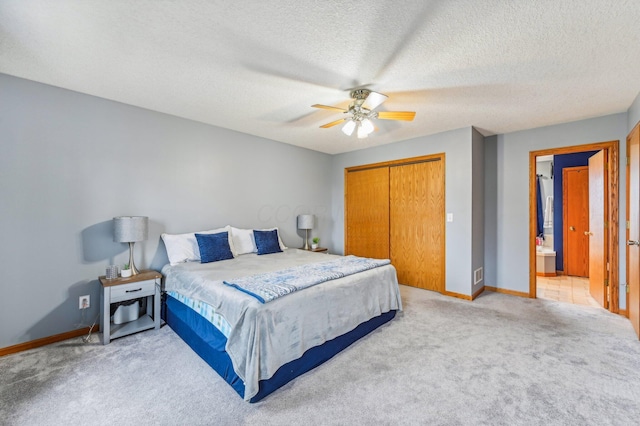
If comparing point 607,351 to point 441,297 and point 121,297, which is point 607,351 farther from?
point 121,297

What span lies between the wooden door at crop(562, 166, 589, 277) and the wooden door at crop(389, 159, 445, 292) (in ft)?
10.1

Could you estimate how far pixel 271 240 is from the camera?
407cm

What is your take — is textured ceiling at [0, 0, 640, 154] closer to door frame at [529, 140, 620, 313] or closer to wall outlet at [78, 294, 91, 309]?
door frame at [529, 140, 620, 313]

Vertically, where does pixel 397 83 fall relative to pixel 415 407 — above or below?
above

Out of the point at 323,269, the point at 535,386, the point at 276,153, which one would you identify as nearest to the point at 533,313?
the point at 535,386

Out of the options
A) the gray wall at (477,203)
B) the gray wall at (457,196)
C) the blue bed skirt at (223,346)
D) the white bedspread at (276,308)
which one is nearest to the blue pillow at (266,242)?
the white bedspread at (276,308)

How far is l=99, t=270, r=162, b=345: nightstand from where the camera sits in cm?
262

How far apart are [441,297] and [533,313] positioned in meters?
1.06

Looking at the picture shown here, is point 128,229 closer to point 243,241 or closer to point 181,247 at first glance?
point 181,247

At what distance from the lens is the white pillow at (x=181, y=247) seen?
328 centimetres

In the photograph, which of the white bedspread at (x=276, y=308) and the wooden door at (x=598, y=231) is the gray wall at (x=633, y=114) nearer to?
the wooden door at (x=598, y=231)

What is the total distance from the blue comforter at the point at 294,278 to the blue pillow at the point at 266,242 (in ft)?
3.54

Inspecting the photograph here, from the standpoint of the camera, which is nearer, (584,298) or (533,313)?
(533,313)

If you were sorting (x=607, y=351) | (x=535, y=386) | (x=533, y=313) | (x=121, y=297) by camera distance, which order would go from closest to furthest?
(x=535, y=386) → (x=607, y=351) → (x=121, y=297) → (x=533, y=313)
